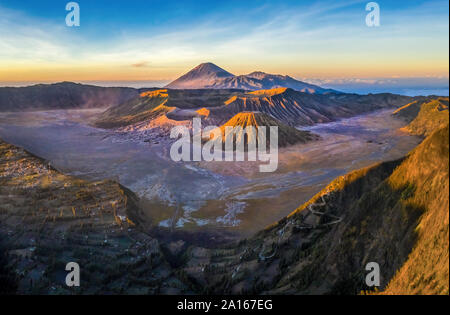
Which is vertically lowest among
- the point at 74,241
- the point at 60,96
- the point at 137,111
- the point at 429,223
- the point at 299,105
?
the point at 74,241

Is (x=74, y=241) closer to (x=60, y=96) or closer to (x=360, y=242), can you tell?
(x=360, y=242)

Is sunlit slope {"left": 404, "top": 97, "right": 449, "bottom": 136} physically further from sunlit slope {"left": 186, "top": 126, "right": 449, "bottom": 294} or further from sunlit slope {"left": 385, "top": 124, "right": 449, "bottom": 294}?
sunlit slope {"left": 385, "top": 124, "right": 449, "bottom": 294}

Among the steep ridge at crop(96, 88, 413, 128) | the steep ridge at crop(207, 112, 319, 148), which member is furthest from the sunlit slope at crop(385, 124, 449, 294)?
the steep ridge at crop(96, 88, 413, 128)

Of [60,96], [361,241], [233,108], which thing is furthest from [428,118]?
[60,96]

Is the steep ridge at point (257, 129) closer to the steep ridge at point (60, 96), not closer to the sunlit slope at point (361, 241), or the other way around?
the sunlit slope at point (361, 241)

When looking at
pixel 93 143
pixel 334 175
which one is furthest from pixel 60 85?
pixel 334 175
